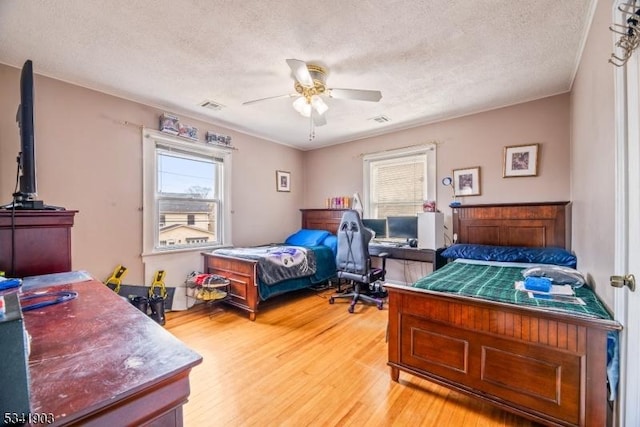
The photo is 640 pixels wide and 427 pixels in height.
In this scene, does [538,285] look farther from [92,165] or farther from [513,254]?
[92,165]

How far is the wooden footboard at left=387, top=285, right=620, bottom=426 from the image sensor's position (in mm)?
1370

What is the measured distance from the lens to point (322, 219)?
5.03m

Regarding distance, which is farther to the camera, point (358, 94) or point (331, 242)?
point (331, 242)

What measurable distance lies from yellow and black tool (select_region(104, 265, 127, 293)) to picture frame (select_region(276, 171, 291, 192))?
2.59m

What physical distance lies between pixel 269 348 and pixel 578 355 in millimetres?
2134

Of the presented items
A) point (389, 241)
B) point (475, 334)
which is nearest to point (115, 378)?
point (475, 334)

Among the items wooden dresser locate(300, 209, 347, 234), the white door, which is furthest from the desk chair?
the white door

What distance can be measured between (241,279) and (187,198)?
1.35 m

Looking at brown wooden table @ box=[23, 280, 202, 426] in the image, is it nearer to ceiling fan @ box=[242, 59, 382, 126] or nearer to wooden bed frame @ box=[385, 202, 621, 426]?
wooden bed frame @ box=[385, 202, 621, 426]

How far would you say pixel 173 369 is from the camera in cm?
69

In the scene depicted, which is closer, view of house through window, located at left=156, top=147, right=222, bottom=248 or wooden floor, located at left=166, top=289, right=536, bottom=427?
wooden floor, located at left=166, top=289, right=536, bottom=427

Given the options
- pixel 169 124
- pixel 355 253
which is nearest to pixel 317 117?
pixel 355 253

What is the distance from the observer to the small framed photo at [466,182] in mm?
3570

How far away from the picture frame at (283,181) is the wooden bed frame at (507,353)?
3.38 m
